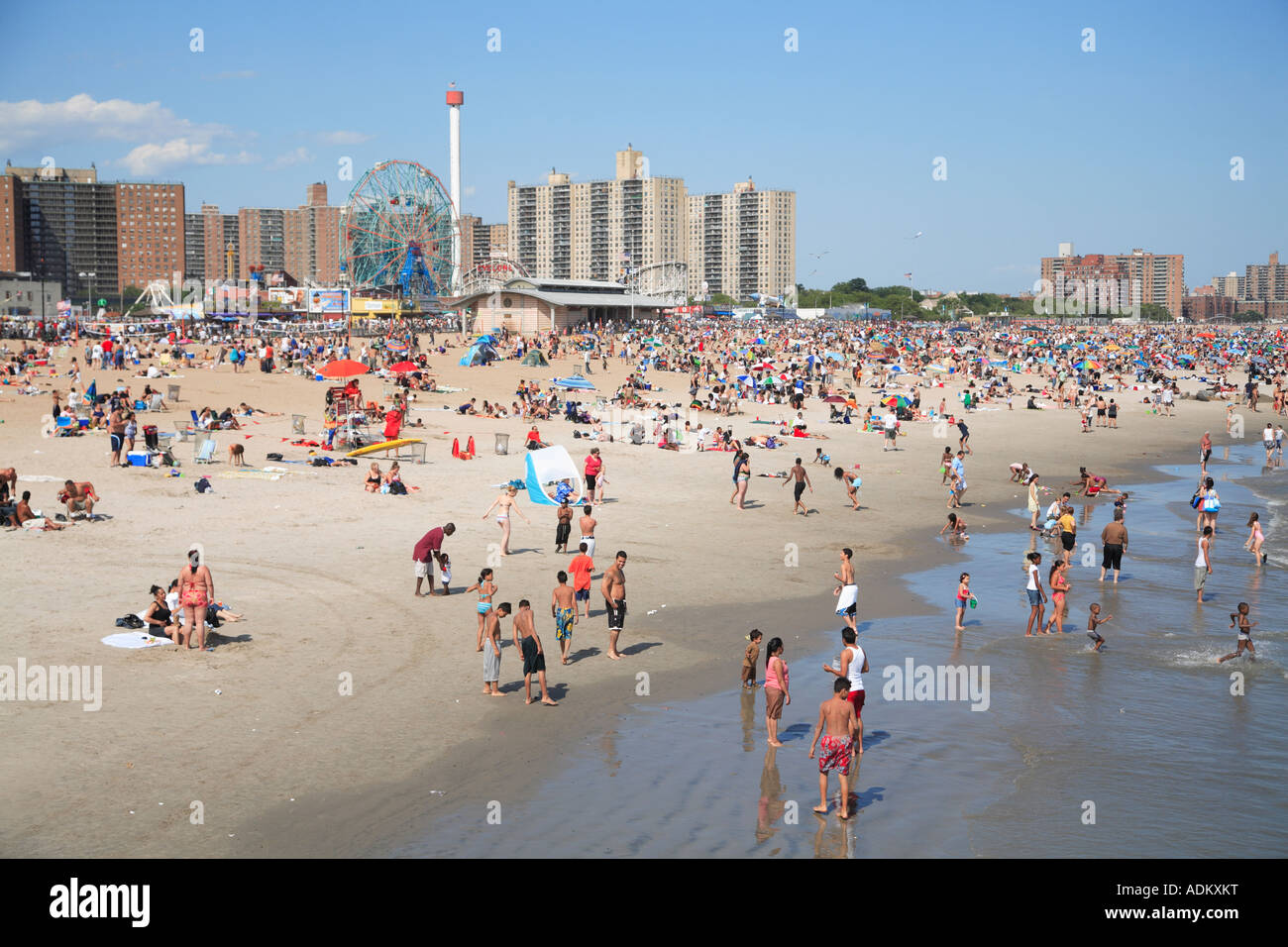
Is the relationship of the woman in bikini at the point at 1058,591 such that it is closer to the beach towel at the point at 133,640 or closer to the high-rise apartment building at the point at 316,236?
the beach towel at the point at 133,640

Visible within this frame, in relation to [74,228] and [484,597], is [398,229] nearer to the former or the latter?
[484,597]

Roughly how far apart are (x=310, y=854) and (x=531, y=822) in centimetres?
166

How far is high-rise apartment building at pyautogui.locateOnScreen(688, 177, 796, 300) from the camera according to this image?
17725 centimetres

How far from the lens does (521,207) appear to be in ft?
584

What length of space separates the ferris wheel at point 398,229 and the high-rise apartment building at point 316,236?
371 feet

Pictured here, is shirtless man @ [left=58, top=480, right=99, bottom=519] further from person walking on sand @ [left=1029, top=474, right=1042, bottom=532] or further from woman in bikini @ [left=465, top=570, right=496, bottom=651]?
person walking on sand @ [left=1029, top=474, right=1042, bottom=532]

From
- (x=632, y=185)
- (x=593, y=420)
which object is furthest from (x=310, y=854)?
(x=632, y=185)

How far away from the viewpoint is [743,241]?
179 m

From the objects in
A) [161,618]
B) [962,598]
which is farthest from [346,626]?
[962,598]

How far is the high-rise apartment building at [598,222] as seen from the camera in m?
170

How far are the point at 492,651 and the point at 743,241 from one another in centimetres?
17455

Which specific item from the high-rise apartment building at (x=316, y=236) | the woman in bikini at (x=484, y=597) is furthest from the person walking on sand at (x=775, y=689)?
the high-rise apartment building at (x=316, y=236)
